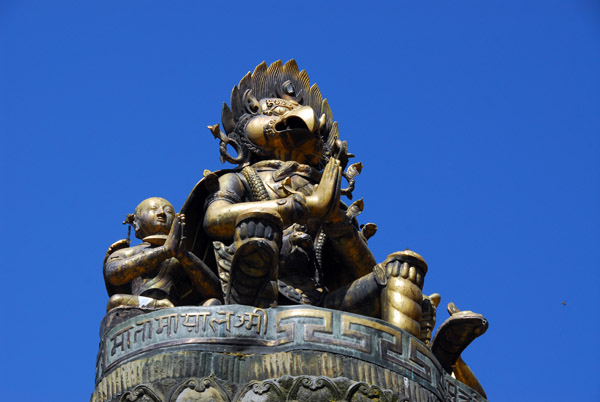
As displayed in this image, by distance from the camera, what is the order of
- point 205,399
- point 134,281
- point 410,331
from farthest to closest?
point 134,281 → point 410,331 → point 205,399

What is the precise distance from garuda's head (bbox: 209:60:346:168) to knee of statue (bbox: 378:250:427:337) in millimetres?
2564

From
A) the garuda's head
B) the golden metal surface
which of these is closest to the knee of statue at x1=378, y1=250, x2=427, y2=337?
the golden metal surface

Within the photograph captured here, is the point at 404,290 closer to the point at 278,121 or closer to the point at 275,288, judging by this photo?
the point at 275,288

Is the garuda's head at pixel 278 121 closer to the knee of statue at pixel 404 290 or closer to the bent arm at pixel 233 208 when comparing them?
the bent arm at pixel 233 208

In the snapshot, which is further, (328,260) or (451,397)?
(328,260)

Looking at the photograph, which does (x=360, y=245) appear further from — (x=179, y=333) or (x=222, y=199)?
(x=179, y=333)

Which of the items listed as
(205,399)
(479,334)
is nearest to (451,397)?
(479,334)

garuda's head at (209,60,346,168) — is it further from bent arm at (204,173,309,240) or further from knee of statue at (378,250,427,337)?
knee of statue at (378,250,427,337)

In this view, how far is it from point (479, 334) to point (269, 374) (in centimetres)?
332

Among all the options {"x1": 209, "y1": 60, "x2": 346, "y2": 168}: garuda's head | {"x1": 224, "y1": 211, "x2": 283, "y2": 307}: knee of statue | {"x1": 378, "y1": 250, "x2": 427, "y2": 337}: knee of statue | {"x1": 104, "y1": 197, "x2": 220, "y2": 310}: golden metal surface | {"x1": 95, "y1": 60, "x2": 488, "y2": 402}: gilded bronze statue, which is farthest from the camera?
{"x1": 209, "y1": 60, "x2": 346, "y2": 168}: garuda's head

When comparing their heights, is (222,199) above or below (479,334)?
above

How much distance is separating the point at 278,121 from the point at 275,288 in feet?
11.2

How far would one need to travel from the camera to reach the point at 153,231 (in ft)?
51.3

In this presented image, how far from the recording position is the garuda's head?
16594 mm
